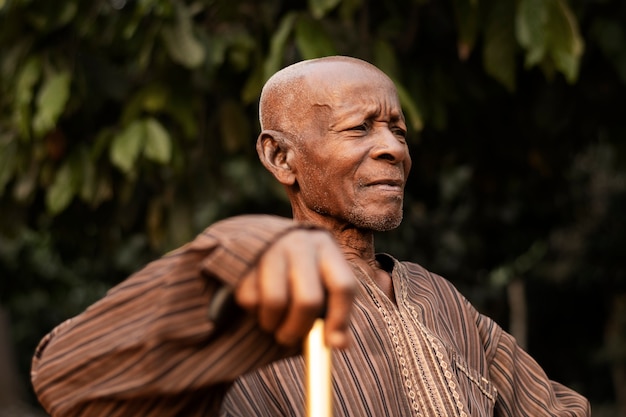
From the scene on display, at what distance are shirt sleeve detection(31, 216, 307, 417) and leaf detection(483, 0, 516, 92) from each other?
3116mm

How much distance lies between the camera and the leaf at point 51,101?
5.24 metres

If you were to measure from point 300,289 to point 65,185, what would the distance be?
391 centimetres

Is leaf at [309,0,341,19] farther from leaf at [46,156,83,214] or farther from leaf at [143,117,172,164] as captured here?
leaf at [46,156,83,214]

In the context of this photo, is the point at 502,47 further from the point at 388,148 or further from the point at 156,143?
the point at 388,148

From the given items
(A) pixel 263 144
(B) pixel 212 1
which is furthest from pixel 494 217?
(A) pixel 263 144

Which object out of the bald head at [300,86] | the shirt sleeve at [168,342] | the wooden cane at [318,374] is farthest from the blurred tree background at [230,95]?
the wooden cane at [318,374]

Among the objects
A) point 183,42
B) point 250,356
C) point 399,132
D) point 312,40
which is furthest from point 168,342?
point 183,42

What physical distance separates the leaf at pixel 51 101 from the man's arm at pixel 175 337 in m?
2.81

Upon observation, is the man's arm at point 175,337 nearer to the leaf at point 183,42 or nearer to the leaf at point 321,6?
the leaf at point 321,6

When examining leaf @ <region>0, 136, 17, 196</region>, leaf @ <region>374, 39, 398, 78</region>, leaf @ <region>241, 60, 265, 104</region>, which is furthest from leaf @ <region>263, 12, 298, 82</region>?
leaf @ <region>0, 136, 17, 196</region>

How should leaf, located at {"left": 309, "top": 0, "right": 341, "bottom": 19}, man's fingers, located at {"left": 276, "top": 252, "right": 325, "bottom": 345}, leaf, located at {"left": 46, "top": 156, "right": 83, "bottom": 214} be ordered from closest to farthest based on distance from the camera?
man's fingers, located at {"left": 276, "top": 252, "right": 325, "bottom": 345} < leaf, located at {"left": 309, "top": 0, "right": 341, "bottom": 19} < leaf, located at {"left": 46, "top": 156, "right": 83, "bottom": 214}

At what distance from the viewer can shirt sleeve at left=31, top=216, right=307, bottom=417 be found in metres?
2.28

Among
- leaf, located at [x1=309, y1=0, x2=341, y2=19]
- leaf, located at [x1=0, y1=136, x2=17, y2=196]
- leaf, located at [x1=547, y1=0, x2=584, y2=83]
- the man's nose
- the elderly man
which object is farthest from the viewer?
leaf, located at [x1=0, y1=136, x2=17, y2=196]

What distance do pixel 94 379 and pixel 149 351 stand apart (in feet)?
0.62
